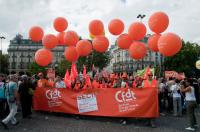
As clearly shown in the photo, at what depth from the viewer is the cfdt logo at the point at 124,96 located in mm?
11699

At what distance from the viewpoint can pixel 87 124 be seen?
38.2 feet

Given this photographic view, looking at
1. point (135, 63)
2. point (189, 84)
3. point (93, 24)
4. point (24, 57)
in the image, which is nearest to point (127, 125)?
point (189, 84)

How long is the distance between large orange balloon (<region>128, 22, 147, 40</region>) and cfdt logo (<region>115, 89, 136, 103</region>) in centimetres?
368

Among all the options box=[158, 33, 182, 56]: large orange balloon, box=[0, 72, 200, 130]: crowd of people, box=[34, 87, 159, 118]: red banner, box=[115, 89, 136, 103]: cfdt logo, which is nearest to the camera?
box=[0, 72, 200, 130]: crowd of people

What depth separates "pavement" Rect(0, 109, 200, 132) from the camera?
35.1 feet

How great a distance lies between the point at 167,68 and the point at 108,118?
57127 millimetres

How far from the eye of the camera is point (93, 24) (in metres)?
15.5

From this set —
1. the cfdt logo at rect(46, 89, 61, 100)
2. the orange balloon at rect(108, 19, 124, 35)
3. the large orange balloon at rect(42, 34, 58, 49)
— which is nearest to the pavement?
the cfdt logo at rect(46, 89, 61, 100)

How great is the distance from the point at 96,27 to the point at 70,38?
1417mm

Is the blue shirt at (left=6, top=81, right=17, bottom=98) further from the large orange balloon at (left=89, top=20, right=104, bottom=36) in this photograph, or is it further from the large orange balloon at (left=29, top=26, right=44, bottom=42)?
the large orange balloon at (left=89, top=20, right=104, bottom=36)

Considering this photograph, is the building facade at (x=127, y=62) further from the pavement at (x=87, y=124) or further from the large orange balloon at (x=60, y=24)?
the pavement at (x=87, y=124)

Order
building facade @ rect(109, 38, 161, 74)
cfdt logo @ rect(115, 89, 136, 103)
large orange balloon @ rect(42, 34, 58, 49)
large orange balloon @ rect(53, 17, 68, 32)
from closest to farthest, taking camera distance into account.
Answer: cfdt logo @ rect(115, 89, 136, 103), large orange balloon @ rect(42, 34, 58, 49), large orange balloon @ rect(53, 17, 68, 32), building facade @ rect(109, 38, 161, 74)

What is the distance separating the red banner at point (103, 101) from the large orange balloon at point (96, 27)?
11.9ft

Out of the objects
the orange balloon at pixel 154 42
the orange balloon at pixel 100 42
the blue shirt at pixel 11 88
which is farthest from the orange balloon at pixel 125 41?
the blue shirt at pixel 11 88
